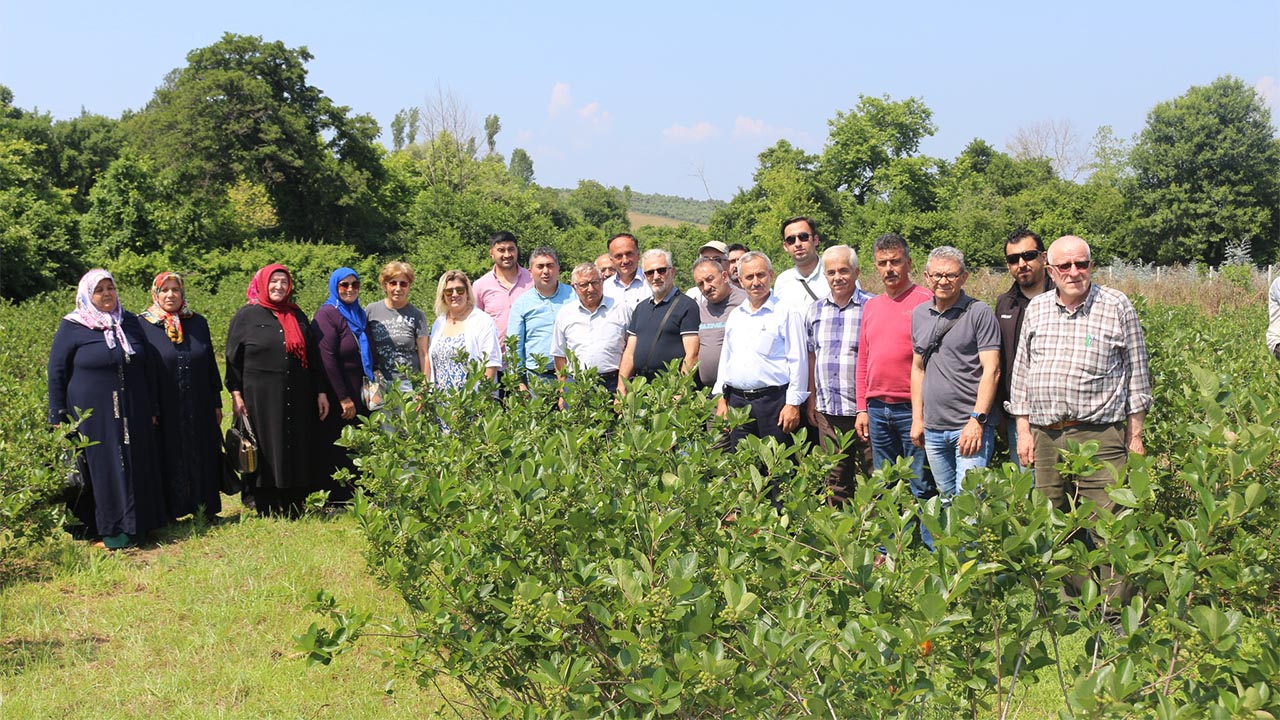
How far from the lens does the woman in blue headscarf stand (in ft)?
24.7

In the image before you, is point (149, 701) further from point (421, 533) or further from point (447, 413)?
point (421, 533)

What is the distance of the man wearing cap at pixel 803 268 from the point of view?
7.07 metres

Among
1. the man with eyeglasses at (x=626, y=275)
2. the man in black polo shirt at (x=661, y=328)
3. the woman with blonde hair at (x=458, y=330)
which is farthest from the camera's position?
the man with eyeglasses at (x=626, y=275)

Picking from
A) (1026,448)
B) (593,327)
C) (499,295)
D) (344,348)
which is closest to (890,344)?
(1026,448)

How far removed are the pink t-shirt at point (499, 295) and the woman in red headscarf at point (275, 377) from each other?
1.52 m

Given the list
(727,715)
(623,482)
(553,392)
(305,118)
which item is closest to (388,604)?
(553,392)

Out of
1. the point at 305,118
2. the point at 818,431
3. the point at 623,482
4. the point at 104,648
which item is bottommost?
the point at 104,648

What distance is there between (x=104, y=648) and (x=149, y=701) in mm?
857

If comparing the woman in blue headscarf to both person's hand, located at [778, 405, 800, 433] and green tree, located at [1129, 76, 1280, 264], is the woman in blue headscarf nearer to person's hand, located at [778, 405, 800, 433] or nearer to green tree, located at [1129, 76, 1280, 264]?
person's hand, located at [778, 405, 800, 433]

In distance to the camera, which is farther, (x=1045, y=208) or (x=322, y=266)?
(x=1045, y=208)

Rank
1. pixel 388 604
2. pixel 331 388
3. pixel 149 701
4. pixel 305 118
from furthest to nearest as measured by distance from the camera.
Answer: pixel 305 118 → pixel 331 388 → pixel 388 604 → pixel 149 701

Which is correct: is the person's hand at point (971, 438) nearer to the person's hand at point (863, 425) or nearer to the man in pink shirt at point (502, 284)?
the person's hand at point (863, 425)

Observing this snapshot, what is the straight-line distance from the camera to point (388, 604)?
5555 millimetres

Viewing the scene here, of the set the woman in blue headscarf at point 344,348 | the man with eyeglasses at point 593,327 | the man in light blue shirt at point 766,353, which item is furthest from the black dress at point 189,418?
the man in light blue shirt at point 766,353
